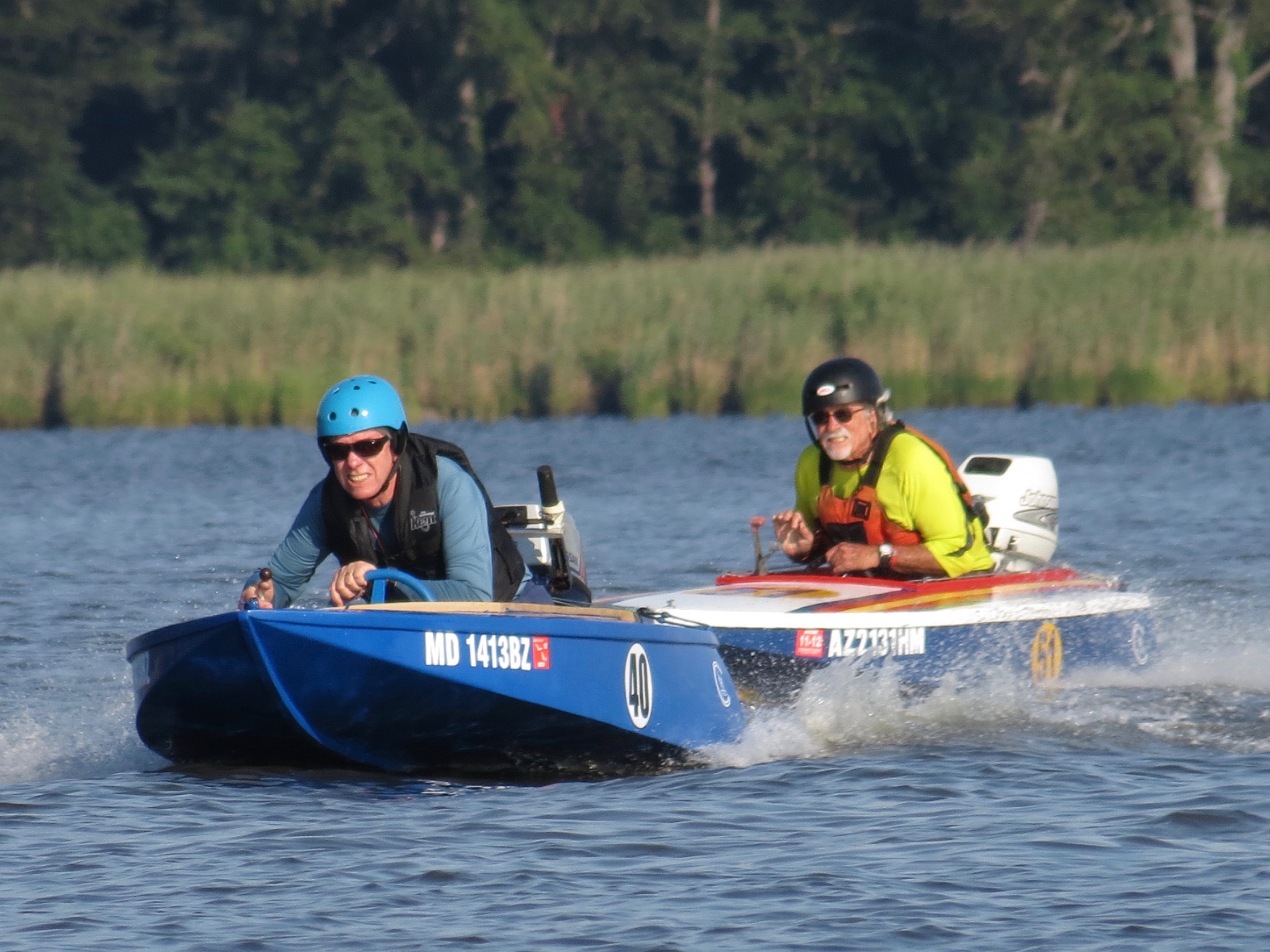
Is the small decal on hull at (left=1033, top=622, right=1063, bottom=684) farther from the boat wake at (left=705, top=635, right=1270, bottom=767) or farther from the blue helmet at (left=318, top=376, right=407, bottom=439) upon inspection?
the blue helmet at (left=318, top=376, right=407, bottom=439)

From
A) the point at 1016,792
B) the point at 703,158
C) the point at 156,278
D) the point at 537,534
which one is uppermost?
the point at 703,158

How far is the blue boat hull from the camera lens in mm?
7586

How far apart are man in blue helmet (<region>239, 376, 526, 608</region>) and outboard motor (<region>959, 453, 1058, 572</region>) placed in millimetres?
3675

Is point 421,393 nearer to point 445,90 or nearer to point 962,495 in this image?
point 962,495

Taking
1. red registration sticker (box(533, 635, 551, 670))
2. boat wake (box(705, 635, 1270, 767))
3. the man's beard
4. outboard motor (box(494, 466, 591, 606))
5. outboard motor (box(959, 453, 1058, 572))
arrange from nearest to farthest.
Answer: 1. red registration sticker (box(533, 635, 551, 670))
2. boat wake (box(705, 635, 1270, 767))
3. outboard motor (box(494, 466, 591, 606))
4. the man's beard
5. outboard motor (box(959, 453, 1058, 572))

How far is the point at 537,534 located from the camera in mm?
9195

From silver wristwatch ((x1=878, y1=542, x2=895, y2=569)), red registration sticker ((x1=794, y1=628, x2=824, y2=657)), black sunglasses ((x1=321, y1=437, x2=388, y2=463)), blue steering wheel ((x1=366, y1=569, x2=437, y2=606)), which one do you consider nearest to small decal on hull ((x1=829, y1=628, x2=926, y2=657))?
red registration sticker ((x1=794, y1=628, x2=824, y2=657))

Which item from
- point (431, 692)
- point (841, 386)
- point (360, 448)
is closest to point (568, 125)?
point (841, 386)

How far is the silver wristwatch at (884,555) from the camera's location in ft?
33.4

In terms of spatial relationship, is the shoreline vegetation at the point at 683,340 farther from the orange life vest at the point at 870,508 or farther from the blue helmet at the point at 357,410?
the blue helmet at the point at 357,410

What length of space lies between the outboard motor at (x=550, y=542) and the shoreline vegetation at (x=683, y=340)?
1626cm

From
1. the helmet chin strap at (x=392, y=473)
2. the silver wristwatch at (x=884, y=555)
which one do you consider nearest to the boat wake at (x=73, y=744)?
the helmet chin strap at (x=392, y=473)

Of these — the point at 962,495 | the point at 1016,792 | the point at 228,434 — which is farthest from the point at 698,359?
the point at 1016,792

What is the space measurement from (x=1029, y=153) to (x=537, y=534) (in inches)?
1327
